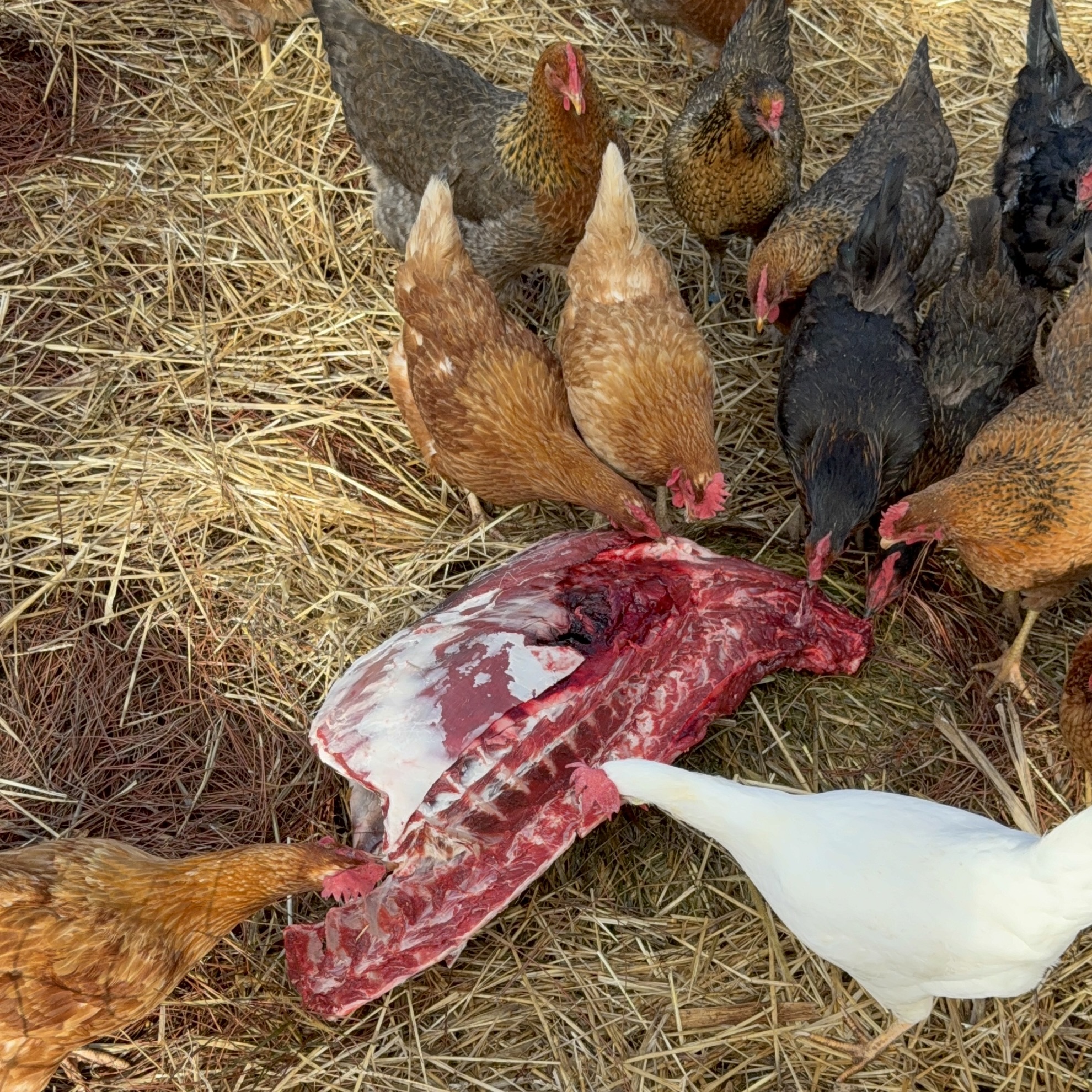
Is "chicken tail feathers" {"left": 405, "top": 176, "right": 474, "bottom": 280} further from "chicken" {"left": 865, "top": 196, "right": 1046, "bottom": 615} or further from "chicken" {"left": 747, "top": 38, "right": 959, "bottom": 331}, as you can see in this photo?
"chicken" {"left": 865, "top": 196, "right": 1046, "bottom": 615}

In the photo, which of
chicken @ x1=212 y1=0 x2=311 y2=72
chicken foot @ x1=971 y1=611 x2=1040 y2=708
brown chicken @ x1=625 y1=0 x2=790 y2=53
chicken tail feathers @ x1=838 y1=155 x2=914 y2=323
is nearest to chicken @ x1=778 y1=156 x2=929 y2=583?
chicken tail feathers @ x1=838 y1=155 x2=914 y2=323

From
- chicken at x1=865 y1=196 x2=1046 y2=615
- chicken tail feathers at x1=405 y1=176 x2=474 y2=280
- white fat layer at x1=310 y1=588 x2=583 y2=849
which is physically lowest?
white fat layer at x1=310 y1=588 x2=583 y2=849

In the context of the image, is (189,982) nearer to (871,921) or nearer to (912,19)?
(871,921)

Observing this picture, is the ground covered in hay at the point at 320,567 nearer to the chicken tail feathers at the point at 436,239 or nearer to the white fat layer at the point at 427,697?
the white fat layer at the point at 427,697

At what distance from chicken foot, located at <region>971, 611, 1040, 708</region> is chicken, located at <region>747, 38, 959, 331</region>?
4.57ft

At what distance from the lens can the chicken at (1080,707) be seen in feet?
9.15

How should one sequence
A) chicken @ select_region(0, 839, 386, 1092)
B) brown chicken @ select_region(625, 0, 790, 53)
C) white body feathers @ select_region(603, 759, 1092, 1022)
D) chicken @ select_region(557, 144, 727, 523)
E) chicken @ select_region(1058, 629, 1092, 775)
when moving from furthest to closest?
1. brown chicken @ select_region(625, 0, 790, 53)
2. chicken @ select_region(557, 144, 727, 523)
3. chicken @ select_region(1058, 629, 1092, 775)
4. chicken @ select_region(0, 839, 386, 1092)
5. white body feathers @ select_region(603, 759, 1092, 1022)

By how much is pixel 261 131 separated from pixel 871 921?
13.0 feet

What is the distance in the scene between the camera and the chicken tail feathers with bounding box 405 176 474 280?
3213mm

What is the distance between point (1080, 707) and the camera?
2818mm

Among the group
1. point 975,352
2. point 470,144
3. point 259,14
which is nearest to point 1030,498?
point 975,352

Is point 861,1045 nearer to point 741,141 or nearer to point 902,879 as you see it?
point 902,879

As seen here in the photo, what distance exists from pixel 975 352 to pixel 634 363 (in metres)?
1.21

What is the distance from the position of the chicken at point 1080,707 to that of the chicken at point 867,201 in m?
1.55
